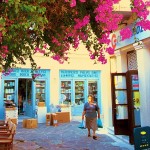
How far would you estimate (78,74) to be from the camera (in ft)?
58.9

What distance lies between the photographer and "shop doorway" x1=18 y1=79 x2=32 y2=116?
16547mm

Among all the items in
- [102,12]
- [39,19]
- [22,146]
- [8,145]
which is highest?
[102,12]

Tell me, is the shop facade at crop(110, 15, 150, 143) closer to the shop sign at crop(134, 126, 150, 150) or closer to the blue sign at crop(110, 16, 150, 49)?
the blue sign at crop(110, 16, 150, 49)

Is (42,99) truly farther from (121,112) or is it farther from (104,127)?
(121,112)

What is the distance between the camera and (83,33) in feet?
16.2

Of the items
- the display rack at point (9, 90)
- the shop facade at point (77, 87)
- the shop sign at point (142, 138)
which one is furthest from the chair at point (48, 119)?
the shop sign at point (142, 138)

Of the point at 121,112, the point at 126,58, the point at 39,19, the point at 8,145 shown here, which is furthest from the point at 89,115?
the point at 39,19

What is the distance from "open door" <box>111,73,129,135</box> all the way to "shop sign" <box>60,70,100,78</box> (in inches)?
330

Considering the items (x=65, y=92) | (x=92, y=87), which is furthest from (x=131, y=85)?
(x=92, y=87)

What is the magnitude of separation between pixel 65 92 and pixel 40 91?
5.34 ft

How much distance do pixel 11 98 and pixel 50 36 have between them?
11319mm

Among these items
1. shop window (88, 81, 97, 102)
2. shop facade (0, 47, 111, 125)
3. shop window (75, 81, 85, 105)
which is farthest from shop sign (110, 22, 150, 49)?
shop window (88, 81, 97, 102)

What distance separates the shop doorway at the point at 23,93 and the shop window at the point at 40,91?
1.53 ft

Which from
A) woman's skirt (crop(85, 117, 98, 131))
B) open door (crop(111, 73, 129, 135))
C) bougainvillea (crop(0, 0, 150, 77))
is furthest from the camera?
woman's skirt (crop(85, 117, 98, 131))
